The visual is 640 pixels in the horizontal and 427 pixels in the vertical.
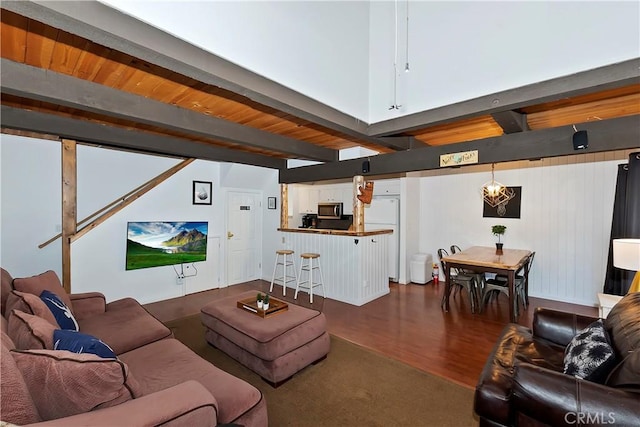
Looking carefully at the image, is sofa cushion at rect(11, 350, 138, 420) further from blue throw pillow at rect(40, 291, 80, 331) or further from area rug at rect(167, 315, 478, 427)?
area rug at rect(167, 315, 478, 427)

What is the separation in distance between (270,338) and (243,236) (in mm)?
3936

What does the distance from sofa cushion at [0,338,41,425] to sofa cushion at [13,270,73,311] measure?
1.77 meters

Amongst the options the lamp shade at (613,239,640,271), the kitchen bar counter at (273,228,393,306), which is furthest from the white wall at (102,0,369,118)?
the lamp shade at (613,239,640,271)

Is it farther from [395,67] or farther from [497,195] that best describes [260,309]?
[497,195]

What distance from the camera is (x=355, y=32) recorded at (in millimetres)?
3020

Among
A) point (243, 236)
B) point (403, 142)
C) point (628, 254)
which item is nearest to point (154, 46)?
point (403, 142)

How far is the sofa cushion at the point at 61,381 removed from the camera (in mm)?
1154

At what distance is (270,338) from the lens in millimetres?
2416

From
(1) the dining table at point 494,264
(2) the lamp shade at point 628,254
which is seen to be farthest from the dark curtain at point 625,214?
(2) the lamp shade at point 628,254

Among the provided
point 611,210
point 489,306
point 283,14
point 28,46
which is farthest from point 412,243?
point 28,46

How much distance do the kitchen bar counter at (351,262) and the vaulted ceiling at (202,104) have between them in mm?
1241

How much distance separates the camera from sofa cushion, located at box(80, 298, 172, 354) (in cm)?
227

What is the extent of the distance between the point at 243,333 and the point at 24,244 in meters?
3.56

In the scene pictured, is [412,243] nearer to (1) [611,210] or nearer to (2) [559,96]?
(1) [611,210]
